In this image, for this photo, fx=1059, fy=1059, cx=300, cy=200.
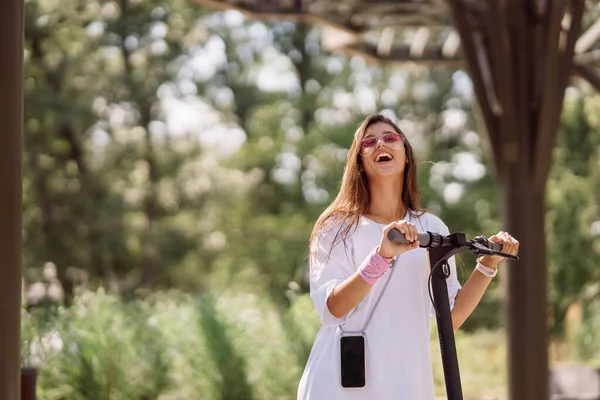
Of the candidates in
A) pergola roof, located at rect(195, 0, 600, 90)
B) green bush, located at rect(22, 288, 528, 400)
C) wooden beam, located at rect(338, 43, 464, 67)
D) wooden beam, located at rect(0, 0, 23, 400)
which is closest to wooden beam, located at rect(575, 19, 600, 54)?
pergola roof, located at rect(195, 0, 600, 90)

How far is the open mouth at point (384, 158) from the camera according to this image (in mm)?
2672

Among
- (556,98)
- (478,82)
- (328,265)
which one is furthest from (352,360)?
(478,82)

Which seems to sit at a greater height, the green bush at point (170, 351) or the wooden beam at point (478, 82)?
the wooden beam at point (478, 82)

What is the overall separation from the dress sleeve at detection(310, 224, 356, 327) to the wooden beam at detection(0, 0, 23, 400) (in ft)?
4.07

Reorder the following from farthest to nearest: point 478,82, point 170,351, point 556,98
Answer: point 170,351 → point 478,82 → point 556,98

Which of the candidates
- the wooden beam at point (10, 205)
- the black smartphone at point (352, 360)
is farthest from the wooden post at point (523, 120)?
the black smartphone at point (352, 360)

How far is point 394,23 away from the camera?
348 inches

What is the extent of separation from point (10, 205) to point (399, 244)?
5.29 ft

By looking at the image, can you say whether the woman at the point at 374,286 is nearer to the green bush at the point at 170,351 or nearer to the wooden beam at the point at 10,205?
the wooden beam at the point at 10,205

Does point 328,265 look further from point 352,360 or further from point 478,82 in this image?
point 478,82

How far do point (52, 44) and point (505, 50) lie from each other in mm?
16210

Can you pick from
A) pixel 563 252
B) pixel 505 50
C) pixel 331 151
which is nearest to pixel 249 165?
pixel 331 151

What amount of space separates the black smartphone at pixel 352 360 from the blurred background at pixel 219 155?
14.4 m

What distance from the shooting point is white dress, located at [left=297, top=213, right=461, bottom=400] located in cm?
254
